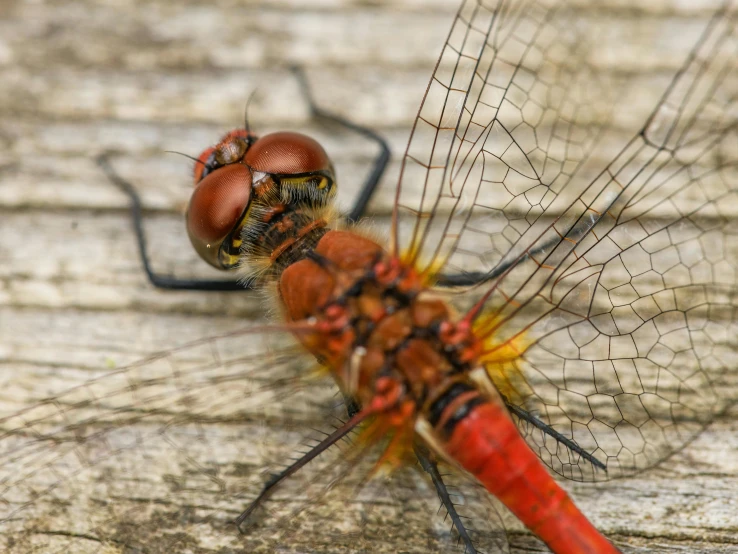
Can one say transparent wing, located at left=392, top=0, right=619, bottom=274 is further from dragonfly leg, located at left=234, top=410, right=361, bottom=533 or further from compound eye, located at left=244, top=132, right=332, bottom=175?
dragonfly leg, located at left=234, top=410, right=361, bottom=533

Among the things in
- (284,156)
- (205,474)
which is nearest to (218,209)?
(284,156)

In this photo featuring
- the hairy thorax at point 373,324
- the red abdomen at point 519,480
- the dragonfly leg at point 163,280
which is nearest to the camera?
the red abdomen at point 519,480

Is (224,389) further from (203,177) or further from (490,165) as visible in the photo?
(490,165)

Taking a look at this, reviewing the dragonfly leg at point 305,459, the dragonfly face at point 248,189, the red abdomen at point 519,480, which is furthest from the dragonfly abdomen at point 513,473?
the dragonfly face at point 248,189

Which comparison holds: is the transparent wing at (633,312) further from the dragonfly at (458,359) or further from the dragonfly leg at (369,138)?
the dragonfly leg at (369,138)

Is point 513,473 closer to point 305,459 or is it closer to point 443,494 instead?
point 443,494

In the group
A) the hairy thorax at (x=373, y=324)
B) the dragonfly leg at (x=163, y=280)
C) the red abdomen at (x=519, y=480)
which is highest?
the dragonfly leg at (x=163, y=280)

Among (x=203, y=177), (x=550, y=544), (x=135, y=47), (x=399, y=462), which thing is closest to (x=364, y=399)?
(x=399, y=462)
